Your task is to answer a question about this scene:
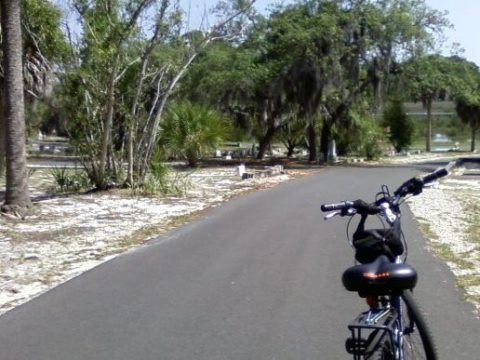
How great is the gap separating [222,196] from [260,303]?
12643 mm

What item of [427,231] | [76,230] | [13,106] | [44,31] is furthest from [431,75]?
[76,230]

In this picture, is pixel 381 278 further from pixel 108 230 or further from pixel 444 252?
pixel 108 230

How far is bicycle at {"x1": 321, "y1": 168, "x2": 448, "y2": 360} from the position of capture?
412 centimetres

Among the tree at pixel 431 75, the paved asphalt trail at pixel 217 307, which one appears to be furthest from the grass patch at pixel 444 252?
the tree at pixel 431 75

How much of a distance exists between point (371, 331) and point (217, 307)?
3.32 metres

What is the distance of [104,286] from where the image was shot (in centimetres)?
843

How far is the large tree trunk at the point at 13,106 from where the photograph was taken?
1431 centimetres

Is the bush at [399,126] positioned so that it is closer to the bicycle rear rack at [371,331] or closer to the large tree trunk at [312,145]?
the large tree trunk at [312,145]

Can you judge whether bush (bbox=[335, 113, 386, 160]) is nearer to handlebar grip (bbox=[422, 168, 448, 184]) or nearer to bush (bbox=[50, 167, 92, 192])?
bush (bbox=[50, 167, 92, 192])

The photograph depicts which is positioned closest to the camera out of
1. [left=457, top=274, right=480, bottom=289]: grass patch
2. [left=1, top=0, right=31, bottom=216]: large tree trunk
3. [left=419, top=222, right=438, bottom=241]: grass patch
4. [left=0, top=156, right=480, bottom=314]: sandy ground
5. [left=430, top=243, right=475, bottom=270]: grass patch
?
[left=457, top=274, right=480, bottom=289]: grass patch

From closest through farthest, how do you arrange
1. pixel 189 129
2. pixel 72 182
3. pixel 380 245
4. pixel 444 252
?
pixel 380 245
pixel 444 252
pixel 72 182
pixel 189 129

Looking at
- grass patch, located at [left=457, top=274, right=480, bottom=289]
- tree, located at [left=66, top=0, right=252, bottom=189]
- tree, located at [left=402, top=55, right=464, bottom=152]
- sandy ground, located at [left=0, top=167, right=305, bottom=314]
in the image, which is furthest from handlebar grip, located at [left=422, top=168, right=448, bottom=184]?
tree, located at [left=402, top=55, right=464, bottom=152]

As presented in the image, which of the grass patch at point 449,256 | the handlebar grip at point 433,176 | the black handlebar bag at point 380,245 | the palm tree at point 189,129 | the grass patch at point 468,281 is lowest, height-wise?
the grass patch at point 468,281

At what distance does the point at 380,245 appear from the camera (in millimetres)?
4445
